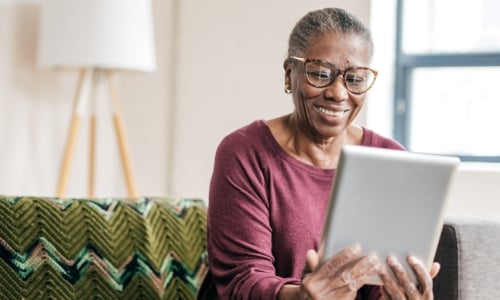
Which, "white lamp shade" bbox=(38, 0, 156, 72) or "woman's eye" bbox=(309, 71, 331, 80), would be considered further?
"white lamp shade" bbox=(38, 0, 156, 72)

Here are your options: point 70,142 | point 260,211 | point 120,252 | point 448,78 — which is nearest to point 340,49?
point 260,211

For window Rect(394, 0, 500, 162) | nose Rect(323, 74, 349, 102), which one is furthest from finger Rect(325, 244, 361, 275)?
window Rect(394, 0, 500, 162)

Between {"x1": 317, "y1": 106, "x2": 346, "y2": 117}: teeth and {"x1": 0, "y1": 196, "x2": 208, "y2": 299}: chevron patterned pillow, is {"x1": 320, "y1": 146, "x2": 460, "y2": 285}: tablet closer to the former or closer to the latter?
{"x1": 317, "y1": 106, "x2": 346, "y2": 117}: teeth

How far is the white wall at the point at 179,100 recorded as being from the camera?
12.1 feet

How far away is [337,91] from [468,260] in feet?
1.42

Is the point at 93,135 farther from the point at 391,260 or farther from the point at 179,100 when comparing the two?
the point at 391,260

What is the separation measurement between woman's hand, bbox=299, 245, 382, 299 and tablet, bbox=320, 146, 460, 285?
0.05 feet

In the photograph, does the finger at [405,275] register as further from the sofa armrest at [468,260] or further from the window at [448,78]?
the window at [448,78]

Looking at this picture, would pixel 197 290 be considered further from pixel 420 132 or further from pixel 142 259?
pixel 420 132

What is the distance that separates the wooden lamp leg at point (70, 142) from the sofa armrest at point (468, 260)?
6.74 ft

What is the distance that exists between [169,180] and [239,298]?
99.7 inches

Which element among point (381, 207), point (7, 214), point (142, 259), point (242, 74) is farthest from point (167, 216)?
point (242, 74)

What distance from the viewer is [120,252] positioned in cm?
199

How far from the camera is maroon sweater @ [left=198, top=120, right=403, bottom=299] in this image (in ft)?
5.84
